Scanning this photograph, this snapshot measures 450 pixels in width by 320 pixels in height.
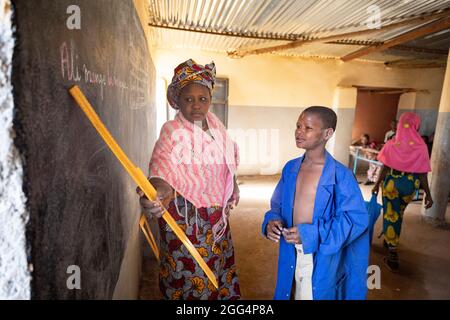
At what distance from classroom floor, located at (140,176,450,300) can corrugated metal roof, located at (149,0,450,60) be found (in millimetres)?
3296

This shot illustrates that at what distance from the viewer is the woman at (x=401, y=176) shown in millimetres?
2932

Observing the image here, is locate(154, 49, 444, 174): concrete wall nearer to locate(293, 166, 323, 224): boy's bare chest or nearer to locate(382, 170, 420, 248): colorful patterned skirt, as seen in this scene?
locate(382, 170, 420, 248): colorful patterned skirt

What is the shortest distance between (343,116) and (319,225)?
6.79 meters

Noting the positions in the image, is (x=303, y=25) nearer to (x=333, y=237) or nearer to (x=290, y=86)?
(x=290, y=86)

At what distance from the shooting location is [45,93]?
0.57 metres

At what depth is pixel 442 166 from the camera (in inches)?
173

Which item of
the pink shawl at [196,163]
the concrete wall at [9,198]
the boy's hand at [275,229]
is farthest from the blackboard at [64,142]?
the boy's hand at [275,229]

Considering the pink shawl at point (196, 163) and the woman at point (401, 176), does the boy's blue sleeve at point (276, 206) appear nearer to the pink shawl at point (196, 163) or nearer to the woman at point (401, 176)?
the pink shawl at point (196, 163)

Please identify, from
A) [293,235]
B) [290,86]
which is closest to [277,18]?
[290,86]

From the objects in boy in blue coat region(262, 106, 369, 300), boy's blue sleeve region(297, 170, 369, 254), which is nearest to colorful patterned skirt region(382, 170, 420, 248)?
boy in blue coat region(262, 106, 369, 300)

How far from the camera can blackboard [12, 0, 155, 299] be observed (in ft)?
1.72

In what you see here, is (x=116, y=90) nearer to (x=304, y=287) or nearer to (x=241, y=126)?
(x=304, y=287)

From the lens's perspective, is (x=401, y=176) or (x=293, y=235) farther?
(x=401, y=176)

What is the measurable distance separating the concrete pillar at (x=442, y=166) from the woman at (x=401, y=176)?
1.78 metres
